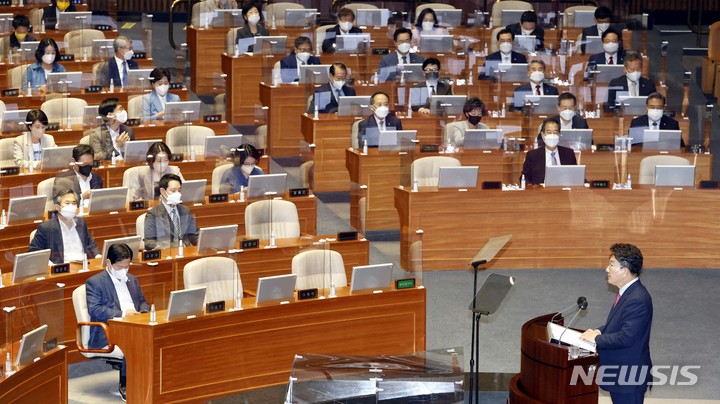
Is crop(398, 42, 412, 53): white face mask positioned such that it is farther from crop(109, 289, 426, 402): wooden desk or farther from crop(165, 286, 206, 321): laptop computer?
crop(165, 286, 206, 321): laptop computer

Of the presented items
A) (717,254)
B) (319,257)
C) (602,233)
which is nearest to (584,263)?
(602,233)

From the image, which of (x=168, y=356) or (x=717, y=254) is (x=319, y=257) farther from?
(x=717, y=254)

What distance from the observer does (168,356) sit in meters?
9.59

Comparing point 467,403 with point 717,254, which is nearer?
point 467,403

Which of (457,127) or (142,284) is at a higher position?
(457,127)

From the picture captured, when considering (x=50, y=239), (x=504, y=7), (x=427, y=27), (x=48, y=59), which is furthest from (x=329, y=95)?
(x=50, y=239)

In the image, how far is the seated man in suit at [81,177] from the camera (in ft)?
38.7

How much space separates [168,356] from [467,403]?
6.89 ft

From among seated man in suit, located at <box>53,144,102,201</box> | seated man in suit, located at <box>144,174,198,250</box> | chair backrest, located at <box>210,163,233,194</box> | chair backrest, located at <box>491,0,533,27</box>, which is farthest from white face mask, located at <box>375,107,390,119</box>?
chair backrest, located at <box>491,0,533,27</box>

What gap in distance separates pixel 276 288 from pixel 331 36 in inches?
275

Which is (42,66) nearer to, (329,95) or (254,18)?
(254,18)

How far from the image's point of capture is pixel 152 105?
1438 centimetres

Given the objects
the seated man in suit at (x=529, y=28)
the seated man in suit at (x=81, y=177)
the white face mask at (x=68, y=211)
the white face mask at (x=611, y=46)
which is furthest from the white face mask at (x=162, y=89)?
the white face mask at (x=611, y=46)

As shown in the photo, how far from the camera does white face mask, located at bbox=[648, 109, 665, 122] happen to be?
1384cm
